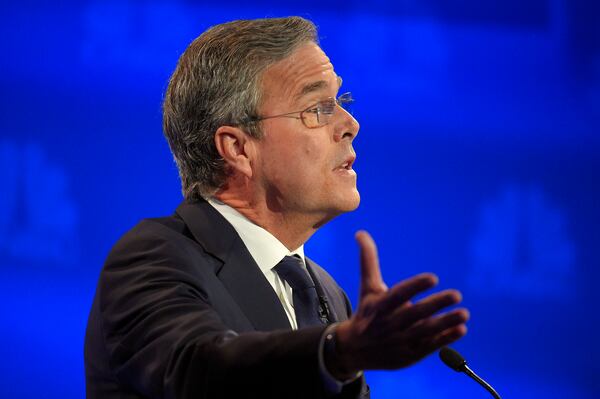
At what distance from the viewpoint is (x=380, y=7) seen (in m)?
3.24

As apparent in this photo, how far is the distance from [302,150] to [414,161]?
49.9 inches

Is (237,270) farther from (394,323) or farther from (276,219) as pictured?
(394,323)

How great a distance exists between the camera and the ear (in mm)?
2121

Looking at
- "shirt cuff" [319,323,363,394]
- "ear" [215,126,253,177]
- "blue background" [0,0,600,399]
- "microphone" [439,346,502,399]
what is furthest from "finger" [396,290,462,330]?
"blue background" [0,0,600,399]

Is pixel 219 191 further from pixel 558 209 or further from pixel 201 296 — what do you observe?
pixel 558 209

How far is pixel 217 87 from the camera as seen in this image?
2.12 m

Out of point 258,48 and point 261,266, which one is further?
point 258,48

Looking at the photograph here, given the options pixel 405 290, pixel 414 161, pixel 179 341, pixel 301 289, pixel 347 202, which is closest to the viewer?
pixel 405 290

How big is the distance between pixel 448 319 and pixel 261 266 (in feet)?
2.70

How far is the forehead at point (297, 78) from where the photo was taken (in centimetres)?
213

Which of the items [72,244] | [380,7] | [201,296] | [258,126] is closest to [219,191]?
[258,126]

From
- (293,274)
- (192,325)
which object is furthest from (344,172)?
(192,325)

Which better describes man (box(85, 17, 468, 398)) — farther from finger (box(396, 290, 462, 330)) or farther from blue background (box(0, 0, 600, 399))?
blue background (box(0, 0, 600, 399))

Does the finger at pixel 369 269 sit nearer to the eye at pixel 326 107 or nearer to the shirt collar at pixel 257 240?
the shirt collar at pixel 257 240
